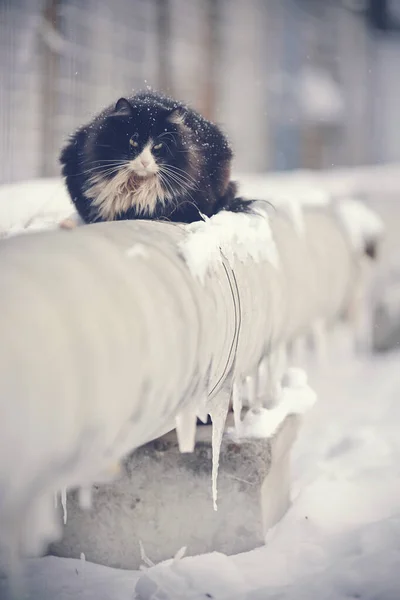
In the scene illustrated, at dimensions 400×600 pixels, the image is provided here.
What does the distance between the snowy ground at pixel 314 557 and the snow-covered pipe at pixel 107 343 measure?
415 millimetres

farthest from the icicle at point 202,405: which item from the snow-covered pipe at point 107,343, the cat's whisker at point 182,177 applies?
the cat's whisker at point 182,177

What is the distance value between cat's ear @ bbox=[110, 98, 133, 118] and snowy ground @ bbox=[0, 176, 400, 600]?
50 centimetres

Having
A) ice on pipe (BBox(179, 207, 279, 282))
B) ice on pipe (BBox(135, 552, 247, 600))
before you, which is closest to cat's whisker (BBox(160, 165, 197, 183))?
ice on pipe (BBox(179, 207, 279, 282))

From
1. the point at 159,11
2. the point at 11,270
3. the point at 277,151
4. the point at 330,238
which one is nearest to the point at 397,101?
the point at 277,151

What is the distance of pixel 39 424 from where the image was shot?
923 millimetres

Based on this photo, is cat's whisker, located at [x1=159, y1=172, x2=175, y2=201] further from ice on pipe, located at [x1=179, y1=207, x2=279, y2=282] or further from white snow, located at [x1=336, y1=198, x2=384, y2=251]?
white snow, located at [x1=336, y1=198, x2=384, y2=251]

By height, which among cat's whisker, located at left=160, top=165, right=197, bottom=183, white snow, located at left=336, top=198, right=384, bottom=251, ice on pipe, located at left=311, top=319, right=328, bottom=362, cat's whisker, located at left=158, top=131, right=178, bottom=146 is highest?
cat's whisker, located at left=158, top=131, right=178, bottom=146

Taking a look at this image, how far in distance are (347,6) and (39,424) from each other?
968 centimetres

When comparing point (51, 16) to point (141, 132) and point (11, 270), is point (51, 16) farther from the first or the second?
point (11, 270)

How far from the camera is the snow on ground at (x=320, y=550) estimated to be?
5.92ft

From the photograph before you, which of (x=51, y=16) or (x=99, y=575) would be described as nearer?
(x=99, y=575)

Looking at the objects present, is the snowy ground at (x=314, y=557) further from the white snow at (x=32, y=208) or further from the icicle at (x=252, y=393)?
the icicle at (x=252, y=393)

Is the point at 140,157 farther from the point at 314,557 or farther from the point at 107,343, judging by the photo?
the point at 314,557

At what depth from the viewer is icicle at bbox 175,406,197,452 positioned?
156 cm
